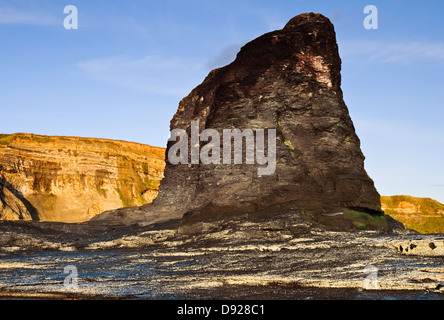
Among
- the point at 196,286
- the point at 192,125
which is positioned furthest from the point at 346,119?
the point at 196,286

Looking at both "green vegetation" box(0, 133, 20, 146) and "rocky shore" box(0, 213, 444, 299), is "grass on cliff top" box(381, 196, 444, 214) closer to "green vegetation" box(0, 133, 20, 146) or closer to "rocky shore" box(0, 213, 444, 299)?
"green vegetation" box(0, 133, 20, 146)

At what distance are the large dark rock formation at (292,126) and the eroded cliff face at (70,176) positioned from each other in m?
27.2

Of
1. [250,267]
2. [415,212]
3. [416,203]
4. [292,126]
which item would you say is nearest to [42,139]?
[292,126]

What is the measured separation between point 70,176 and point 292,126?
35120mm

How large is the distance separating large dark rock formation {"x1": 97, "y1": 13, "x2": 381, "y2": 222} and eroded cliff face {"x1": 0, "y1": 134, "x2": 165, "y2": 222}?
2715 cm

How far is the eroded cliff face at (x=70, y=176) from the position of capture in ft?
155

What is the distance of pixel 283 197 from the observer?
18312mm

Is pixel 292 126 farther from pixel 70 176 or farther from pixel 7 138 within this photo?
pixel 7 138

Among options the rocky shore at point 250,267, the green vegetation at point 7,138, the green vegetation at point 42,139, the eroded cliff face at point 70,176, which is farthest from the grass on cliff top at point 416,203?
the rocky shore at point 250,267

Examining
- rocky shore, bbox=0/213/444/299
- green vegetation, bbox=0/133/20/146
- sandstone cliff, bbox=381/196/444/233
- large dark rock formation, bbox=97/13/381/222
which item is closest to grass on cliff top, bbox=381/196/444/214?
sandstone cliff, bbox=381/196/444/233

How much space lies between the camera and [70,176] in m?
50.3

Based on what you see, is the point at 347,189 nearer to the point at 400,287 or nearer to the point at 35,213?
the point at 400,287

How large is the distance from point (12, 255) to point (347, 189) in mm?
12423

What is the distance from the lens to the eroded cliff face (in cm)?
4712
